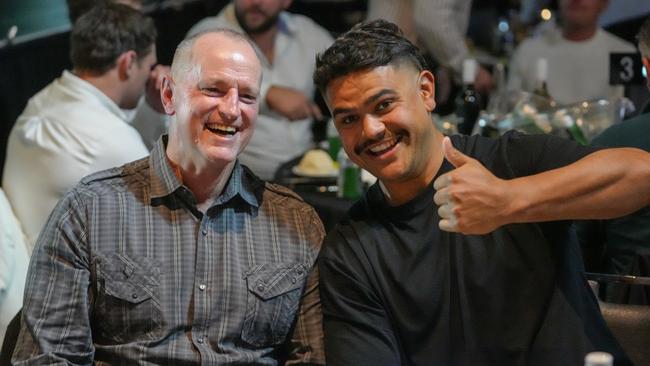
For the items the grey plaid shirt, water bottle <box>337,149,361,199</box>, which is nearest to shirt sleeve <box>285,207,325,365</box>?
the grey plaid shirt

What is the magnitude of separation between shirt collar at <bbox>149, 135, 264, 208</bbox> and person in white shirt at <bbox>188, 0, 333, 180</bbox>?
7.62 feet

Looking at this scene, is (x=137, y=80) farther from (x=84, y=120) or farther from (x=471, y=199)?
(x=471, y=199)

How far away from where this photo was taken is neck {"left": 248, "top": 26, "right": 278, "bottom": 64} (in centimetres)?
499

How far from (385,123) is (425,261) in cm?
30

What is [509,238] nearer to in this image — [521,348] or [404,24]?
[521,348]

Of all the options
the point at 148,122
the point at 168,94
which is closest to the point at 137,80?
the point at 148,122

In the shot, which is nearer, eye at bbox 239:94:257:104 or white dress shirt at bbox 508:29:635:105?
eye at bbox 239:94:257:104

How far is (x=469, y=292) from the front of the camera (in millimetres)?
2043

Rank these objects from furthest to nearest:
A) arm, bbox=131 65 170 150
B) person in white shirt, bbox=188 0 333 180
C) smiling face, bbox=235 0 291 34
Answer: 1. smiling face, bbox=235 0 291 34
2. person in white shirt, bbox=188 0 333 180
3. arm, bbox=131 65 170 150

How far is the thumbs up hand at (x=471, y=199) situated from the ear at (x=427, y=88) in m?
0.32

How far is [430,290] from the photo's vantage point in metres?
2.05

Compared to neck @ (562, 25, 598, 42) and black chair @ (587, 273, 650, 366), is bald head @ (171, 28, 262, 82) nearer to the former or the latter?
black chair @ (587, 273, 650, 366)

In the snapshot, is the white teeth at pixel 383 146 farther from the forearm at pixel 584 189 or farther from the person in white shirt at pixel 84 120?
the person in white shirt at pixel 84 120

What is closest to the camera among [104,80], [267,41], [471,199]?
[471,199]
